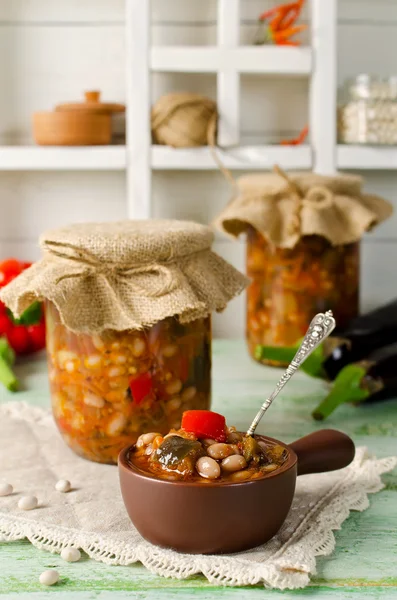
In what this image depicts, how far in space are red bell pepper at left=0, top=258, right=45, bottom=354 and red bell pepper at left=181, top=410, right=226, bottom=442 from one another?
2.62 feet

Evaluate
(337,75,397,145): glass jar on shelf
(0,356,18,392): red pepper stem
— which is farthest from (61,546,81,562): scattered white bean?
(337,75,397,145): glass jar on shelf

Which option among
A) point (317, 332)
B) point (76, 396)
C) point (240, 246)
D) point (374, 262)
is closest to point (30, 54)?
point (240, 246)

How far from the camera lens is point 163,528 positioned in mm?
744

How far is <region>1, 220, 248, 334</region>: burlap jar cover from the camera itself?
94cm

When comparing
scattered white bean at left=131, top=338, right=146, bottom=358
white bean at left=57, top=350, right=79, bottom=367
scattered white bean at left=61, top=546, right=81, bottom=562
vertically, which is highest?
scattered white bean at left=131, top=338, right=146, bottom=358

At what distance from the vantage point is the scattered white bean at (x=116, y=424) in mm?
968

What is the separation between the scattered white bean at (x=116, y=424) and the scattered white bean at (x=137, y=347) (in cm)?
7

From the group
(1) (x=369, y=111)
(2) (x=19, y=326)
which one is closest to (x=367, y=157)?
(1) (x=369, y=111)

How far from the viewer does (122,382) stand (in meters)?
0.96

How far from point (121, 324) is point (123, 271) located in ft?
0.21

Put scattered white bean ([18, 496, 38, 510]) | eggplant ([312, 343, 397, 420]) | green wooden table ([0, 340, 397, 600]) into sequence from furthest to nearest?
eggplant ([312, 343, 397, 420]) < scattered white bean ([18, 496, 38, 510]) < green wooden table ([0, 340, 397, 600])

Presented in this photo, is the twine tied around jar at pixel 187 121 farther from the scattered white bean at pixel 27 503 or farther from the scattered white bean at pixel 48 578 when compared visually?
the scattered white bean at pixel 48 578

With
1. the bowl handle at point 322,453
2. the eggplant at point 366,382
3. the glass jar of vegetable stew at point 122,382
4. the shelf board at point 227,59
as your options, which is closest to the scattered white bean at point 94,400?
the glass jar of vegetable stew at point 122,382

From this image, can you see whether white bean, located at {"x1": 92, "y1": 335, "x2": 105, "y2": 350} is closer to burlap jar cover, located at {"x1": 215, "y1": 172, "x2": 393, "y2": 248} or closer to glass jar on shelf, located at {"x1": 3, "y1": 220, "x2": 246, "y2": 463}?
glass jar on shelf, located at {"x1": 3, "y1": 220, "x2": 246, "y2": 463}
